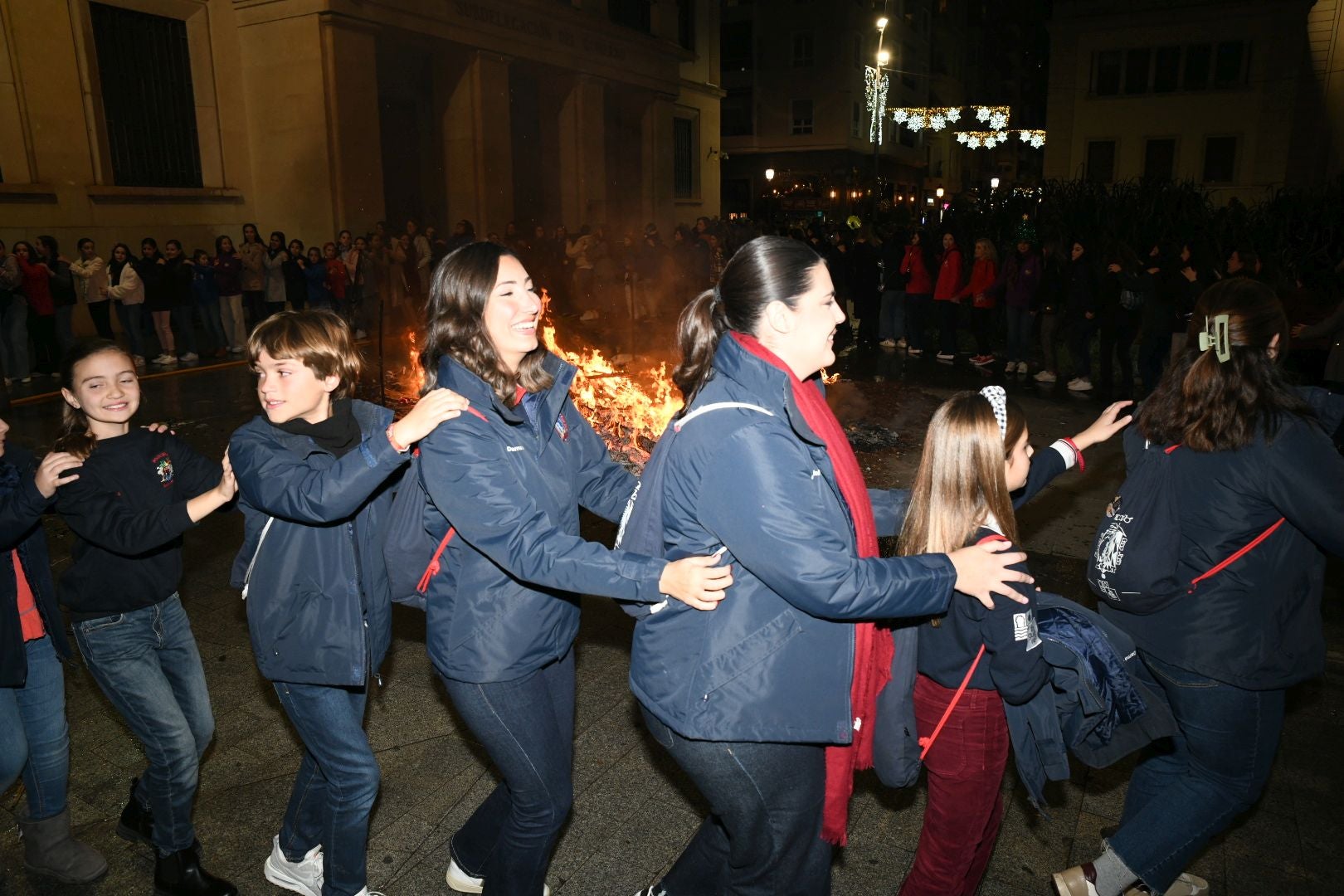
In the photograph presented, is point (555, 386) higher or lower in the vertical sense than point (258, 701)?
higher

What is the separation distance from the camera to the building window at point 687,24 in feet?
113

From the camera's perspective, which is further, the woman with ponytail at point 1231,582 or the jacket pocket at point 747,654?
the woman with ponytail at point 1231,582

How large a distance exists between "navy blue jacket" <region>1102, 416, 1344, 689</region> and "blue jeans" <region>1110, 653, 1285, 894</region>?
83mm

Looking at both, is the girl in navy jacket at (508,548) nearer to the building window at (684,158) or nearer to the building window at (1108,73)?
the building window at (684,158)

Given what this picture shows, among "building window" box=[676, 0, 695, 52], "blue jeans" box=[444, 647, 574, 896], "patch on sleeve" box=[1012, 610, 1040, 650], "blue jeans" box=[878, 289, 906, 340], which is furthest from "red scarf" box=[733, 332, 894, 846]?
"building window" box=[676, 0, 695, 52]

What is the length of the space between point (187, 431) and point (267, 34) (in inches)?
553

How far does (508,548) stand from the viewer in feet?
7.89

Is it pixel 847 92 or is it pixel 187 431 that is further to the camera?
pixel 847 92

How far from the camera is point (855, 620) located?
85.4 inches

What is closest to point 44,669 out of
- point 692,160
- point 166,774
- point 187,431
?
point 166,774

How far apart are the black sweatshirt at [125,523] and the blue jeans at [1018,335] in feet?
41.6

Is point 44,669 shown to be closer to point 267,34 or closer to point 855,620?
point 855,620

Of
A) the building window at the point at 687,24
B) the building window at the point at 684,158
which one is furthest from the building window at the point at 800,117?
the building window at the point at 684,158

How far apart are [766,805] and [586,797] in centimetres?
162
